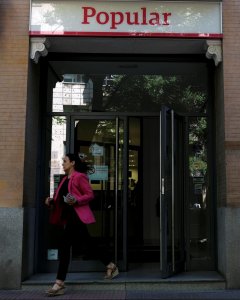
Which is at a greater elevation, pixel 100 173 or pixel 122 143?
pixel 122 143

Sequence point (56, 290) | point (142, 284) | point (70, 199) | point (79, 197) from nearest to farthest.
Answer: point (56, 290)
point (70, 199)
point (79, 197)
point (142, 284)

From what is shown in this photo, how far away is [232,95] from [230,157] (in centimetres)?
94

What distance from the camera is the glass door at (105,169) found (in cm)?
793

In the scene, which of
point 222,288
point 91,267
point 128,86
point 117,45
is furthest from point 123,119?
point 222,288

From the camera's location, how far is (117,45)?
7633 mm

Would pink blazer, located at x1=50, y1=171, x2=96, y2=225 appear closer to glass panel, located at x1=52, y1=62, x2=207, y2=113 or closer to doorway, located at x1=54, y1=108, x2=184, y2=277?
doorway, located at x1=54, y1=108, x2=184, y2=277

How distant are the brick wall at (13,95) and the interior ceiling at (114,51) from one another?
0.56m

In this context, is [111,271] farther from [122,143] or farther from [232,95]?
[232,95]

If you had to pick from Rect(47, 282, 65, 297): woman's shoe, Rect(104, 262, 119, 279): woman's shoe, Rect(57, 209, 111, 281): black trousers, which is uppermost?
Rect(57, 209, 111, 281): black trousers

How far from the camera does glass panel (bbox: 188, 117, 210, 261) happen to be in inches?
311

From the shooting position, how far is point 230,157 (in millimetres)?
6883

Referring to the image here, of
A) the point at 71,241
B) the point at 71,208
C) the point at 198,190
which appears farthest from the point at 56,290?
the point at 198,190

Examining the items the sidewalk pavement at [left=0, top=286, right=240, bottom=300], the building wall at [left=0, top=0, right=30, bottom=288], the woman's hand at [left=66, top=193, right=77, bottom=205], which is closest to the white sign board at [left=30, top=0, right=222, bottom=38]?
the building wall at [left=0, top=0, right=30, bottom=288]

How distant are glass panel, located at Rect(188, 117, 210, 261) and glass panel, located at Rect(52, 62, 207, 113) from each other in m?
0.40
